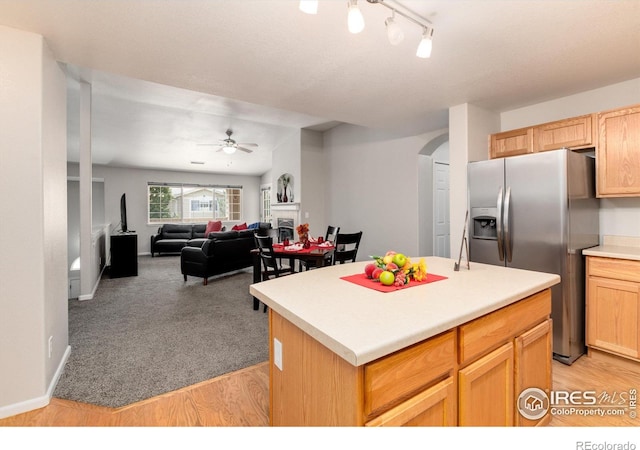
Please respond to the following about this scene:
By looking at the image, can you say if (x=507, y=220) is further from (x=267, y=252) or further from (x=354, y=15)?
(x=267, y=252)

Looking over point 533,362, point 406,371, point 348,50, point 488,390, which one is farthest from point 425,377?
point 348,50

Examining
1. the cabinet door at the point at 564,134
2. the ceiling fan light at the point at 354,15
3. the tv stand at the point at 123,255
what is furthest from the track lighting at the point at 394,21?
the tv stand at the point at 123,255

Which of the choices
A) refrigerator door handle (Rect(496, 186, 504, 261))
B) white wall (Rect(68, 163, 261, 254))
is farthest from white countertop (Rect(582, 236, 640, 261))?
white wall (Rect(68, 163, 261, 254))

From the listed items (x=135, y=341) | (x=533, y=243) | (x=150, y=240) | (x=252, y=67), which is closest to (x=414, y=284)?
(x=533, y=243)

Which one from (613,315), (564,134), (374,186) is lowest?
(613,315)

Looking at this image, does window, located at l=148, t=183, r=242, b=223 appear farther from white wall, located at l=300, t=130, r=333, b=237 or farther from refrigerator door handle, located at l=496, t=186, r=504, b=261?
refrigerator door handle, located at l=496, t=186, r=504, b=261

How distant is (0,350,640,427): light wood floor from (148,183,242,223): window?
8.07 metres

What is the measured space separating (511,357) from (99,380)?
2695mm

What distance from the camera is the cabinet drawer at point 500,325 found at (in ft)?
4.17

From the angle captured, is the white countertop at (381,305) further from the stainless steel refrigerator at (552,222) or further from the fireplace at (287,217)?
the fireplace at (287,217)

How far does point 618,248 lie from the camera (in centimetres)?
275

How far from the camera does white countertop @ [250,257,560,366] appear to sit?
39.3 inches

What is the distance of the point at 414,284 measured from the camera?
1.64m

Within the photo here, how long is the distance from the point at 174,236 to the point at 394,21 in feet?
27.6
